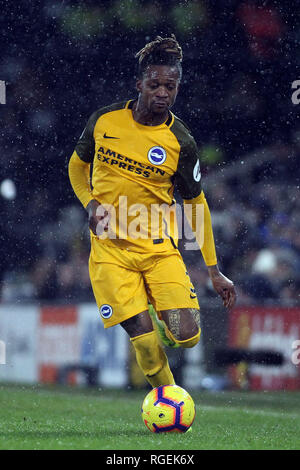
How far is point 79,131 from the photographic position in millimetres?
12164

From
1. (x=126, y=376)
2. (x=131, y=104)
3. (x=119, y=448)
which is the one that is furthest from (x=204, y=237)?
(x=126, y=376)

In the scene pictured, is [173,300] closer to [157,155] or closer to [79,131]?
[157,155]

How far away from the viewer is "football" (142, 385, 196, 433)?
486 cm

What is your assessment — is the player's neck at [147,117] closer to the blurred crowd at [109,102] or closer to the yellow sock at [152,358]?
the yellow sock at [152,358]

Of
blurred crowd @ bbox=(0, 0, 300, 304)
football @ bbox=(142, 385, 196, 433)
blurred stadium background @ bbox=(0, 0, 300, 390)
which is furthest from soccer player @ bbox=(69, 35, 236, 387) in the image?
blurred crowd @ bbox=(0, 0, 300, 304)

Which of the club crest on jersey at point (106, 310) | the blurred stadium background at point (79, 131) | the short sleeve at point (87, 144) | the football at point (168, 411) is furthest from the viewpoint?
the blurred stadium background at point (79, 131)

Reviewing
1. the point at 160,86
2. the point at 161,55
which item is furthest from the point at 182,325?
the point at 161,55

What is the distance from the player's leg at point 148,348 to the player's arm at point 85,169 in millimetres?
585

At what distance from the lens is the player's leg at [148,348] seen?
5082mm

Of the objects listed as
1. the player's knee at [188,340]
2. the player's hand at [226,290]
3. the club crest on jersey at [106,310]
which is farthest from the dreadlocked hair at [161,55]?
the player's knee at [188,340]

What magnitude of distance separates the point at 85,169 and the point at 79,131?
6679mm

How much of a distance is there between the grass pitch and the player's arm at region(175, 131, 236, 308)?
0.86m

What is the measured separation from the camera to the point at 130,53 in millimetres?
12211
